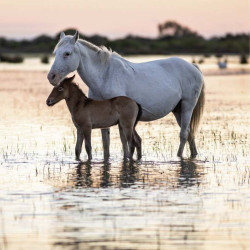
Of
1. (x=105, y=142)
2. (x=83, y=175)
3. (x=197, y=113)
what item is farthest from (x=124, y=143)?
(x=197, y=113)

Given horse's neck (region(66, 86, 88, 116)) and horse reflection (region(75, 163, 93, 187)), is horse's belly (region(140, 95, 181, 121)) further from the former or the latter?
horse reflection (region(75, 163, 93, 187))

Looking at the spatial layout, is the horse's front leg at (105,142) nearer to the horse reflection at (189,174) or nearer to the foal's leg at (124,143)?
the foal's leg at (124,143)

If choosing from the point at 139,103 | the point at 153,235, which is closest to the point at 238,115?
the point at 139,103

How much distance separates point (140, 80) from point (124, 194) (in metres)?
3.61

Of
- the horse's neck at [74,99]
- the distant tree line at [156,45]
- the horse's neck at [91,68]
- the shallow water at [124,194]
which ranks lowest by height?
the shallow water at [124,194]

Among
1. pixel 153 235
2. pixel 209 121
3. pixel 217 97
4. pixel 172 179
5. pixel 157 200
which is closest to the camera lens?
pixel 153 235

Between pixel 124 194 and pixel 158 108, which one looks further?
pixel 158 108

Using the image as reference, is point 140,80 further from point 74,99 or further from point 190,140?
point 190,140

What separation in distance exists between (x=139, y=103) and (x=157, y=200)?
387cm

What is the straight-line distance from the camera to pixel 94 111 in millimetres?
11484

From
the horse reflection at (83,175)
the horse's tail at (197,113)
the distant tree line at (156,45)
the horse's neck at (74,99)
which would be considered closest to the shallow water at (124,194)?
the horse reflection at (83,175)

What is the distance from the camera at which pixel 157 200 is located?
28.1 ft

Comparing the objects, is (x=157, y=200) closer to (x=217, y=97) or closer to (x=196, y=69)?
(x=196, y=69)

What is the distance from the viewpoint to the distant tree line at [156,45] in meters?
96.1
